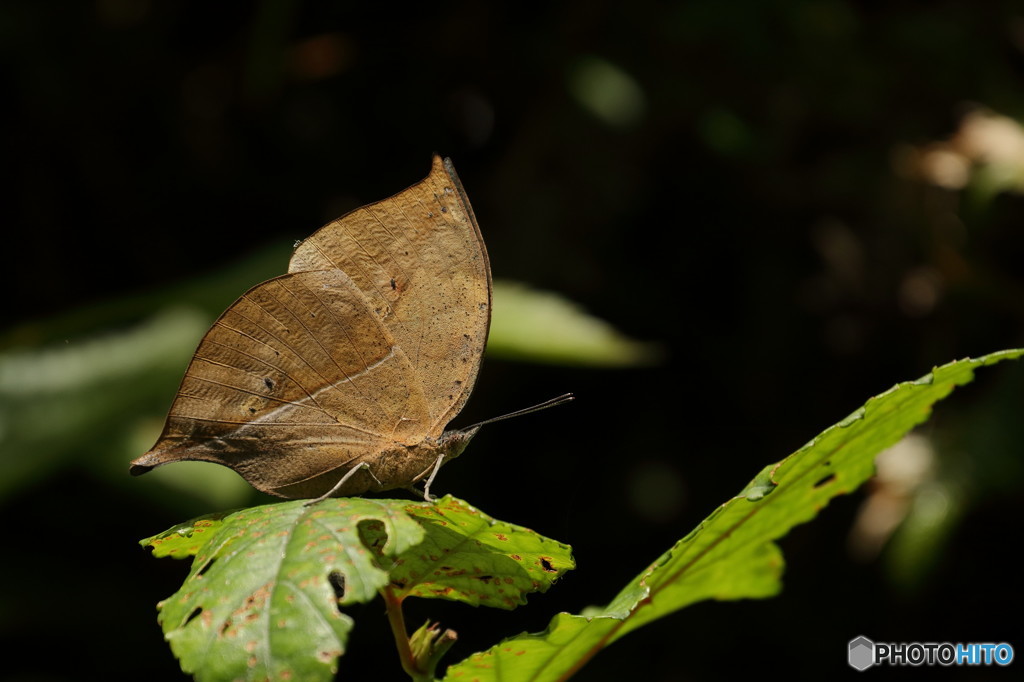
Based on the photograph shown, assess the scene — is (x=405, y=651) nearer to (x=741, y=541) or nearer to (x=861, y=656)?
(x=741, y=541)

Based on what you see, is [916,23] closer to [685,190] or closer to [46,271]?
[685,190]

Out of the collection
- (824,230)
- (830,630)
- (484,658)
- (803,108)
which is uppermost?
(803,108)

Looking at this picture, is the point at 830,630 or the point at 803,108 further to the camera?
the point at 803,108

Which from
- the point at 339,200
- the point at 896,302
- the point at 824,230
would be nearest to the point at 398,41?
the point at 339,200

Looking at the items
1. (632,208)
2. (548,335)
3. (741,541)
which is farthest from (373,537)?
(632,208)

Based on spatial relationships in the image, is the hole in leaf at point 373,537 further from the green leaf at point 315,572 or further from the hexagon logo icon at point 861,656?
the hexagon logo icon at point 861,656

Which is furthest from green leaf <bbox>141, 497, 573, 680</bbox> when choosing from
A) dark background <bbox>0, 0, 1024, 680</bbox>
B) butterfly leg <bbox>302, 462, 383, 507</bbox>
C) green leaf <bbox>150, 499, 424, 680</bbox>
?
dark background <bbox>0, 0, 1024, 680</bbox>

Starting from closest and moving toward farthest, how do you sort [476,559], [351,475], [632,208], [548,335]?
[476,559]
[351,475]
[548,335]
[632,208]
